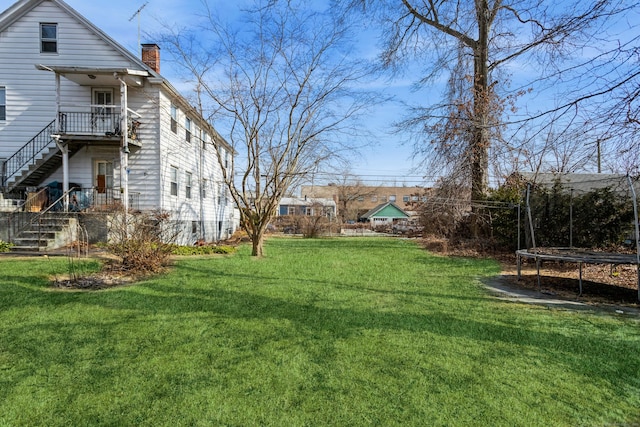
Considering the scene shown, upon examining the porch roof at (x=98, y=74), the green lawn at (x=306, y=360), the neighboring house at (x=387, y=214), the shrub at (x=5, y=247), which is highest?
the porch roof at (x=98, y=74)

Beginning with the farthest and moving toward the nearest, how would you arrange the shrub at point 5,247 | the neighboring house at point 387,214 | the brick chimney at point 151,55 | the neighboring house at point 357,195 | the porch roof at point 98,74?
the neighboring house at point 357,195 → the neighboring house at point 387,214 → the brick chimney at point 151,55 → the porch roof at point 98,74 → the shrub at point 5,247

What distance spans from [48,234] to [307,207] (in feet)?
92.1

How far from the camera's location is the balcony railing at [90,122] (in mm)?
13469

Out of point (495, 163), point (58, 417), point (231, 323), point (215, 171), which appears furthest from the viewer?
point (215, 171)

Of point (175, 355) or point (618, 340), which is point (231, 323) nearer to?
point (175, 355)

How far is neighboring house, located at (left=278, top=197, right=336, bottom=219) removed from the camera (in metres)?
29.2

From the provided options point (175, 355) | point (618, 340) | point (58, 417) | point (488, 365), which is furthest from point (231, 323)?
point (618, 340)

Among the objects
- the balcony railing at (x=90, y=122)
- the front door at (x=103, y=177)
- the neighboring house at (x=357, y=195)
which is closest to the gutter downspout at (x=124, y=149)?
the balcony railing at (x=90, y=122)

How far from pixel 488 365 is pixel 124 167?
13347 millimetres

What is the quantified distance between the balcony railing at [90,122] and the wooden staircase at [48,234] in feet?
11.3

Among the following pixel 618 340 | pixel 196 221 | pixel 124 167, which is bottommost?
pixel 618 340

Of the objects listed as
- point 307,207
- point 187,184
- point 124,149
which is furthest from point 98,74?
point 307,207

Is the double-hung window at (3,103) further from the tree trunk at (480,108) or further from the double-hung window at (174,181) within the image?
the tree trunk at (480,108)

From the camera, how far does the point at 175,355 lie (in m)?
3.67
